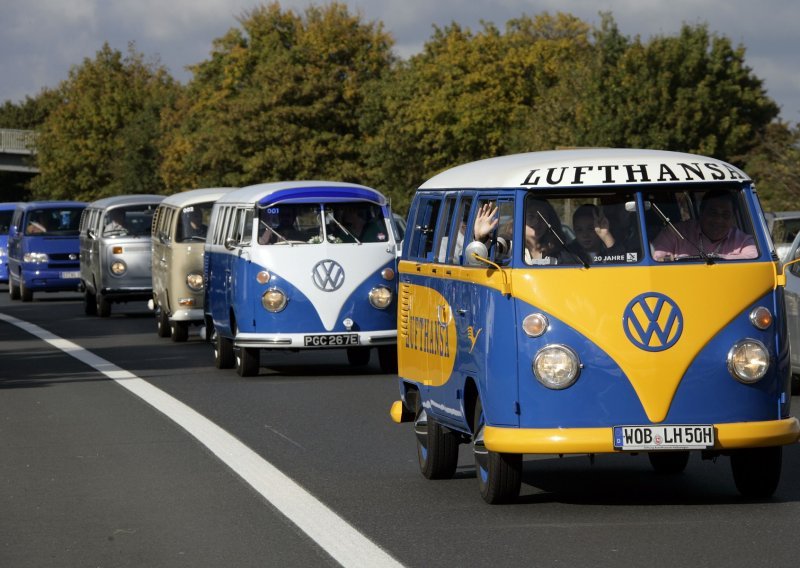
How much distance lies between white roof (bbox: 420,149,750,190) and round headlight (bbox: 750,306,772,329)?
76cm

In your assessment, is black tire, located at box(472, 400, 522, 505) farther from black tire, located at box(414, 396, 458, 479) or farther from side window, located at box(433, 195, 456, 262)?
side window, located at box(433, 195, 456, 262)

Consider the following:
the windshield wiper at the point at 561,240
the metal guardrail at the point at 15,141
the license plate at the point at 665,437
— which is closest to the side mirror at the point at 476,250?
the windshield wiper at the point at 561,240

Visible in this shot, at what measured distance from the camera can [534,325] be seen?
9.70 meters

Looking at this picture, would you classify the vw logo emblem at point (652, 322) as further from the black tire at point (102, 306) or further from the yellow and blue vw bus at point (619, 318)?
the black tire at point (102, 306)

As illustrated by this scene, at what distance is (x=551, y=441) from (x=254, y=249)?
10.7 m

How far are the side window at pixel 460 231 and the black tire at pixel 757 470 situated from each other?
6.45 ft

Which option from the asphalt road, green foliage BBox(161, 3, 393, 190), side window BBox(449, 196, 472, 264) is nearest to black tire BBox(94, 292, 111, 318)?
the asphalt road

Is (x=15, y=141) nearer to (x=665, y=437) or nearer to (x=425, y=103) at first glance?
(x=425, y=103)

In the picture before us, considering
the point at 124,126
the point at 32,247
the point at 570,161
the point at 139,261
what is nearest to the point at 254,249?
the point at 570,161

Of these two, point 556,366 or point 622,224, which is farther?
point 622,224

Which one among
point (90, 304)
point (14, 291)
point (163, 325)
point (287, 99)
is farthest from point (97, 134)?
point (163, 325)

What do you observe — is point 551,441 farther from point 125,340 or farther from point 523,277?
point 125,340

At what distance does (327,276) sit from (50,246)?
69.4 feet

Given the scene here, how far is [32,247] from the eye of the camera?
3991cm
